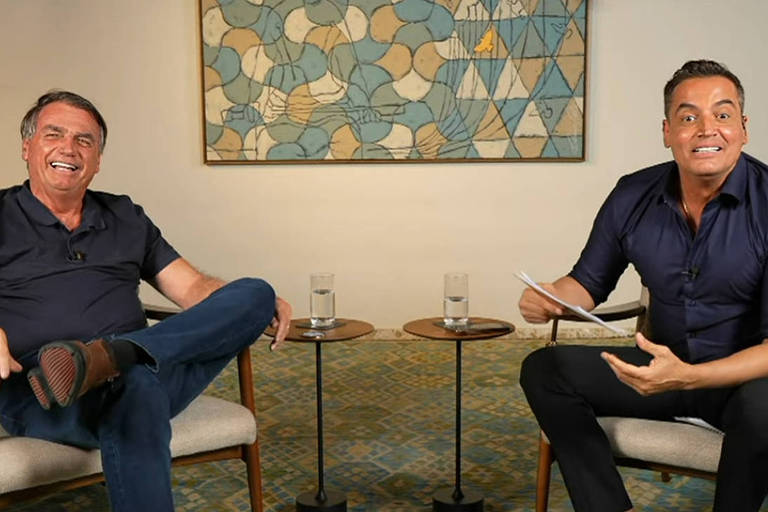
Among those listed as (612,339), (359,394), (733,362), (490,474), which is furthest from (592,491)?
(612,339)

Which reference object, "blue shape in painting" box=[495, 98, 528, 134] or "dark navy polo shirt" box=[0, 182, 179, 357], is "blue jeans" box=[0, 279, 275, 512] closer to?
"dark navy polo shirt" box=[0, 182, 179, 357]

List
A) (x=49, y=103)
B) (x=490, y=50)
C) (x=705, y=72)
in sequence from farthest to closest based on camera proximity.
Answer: (x=490, y=50), (x=49, y=103), (x=705, y=72)

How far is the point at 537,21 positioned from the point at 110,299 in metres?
3.26

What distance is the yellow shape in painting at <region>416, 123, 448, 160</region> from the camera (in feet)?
16.7

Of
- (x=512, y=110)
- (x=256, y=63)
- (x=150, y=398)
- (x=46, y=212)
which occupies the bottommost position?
(x=150, y=398)

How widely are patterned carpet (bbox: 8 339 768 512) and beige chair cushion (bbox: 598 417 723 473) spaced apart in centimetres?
67

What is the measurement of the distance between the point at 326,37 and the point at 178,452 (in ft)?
11.0

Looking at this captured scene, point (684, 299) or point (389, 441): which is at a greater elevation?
point (684, 299)

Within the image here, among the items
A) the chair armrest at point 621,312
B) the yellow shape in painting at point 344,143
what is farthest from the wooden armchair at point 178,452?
the yellow shape in painting at point 344,143

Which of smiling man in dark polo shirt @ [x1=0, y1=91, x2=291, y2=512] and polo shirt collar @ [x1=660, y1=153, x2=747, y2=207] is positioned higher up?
polo shirt collar @ [x1=660, y1=153, x2=747, y2=207]

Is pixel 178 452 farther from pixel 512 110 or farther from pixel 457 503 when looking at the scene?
pixel 512 110

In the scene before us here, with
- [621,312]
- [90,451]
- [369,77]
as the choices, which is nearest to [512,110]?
[369,77]

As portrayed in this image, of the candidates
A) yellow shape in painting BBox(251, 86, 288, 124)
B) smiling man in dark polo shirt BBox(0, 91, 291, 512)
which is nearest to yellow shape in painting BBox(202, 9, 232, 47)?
yellow shape in painting BBox(251, 86, 288, 124)

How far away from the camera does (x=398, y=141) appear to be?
5129 millimetres
